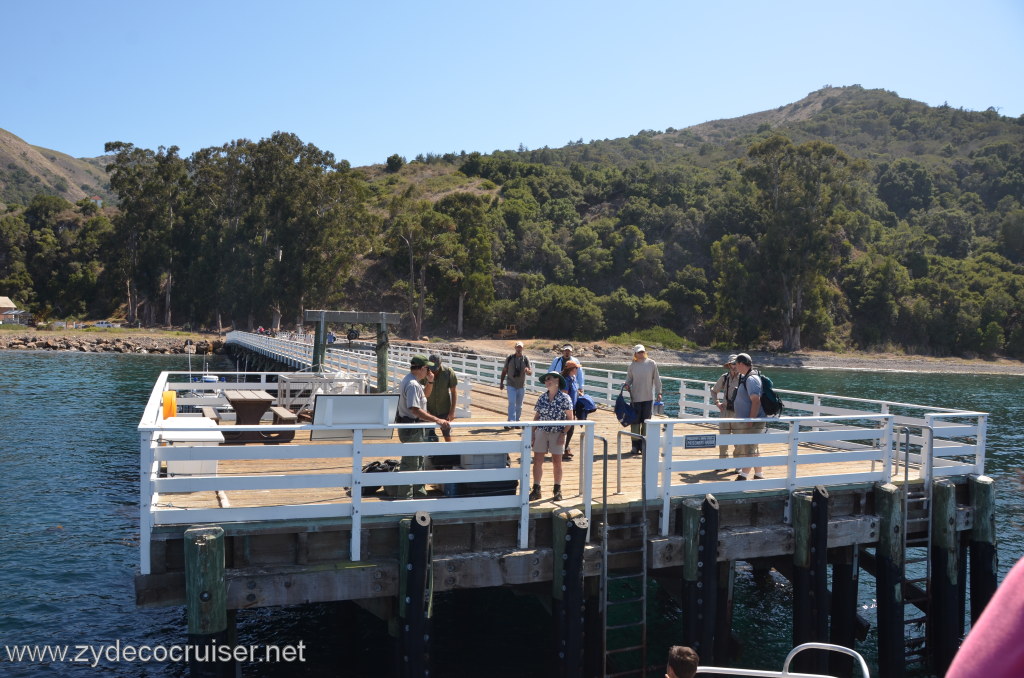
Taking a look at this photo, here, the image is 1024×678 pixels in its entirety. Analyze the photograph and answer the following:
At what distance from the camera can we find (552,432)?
951 centimetres

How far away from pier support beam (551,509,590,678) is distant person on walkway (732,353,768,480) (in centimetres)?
349

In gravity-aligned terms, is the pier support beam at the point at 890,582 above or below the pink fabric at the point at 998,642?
below

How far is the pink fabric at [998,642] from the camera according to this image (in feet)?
3.41

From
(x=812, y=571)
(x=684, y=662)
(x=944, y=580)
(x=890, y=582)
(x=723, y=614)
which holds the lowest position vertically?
(x=723, y=614)

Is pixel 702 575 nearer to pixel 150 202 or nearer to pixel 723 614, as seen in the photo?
→ pixel 723 614

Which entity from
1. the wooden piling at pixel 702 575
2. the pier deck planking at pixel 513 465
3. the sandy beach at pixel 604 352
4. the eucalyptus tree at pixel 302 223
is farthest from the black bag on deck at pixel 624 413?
the eucalyptus tree at pixel 302 223

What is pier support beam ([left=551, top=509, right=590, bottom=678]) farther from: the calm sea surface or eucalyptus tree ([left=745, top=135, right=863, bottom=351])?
eucalyptus tree ([left=745, top=135, right=863, bottom=351])

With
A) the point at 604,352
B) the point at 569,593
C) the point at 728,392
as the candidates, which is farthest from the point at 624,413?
the point at 604,352

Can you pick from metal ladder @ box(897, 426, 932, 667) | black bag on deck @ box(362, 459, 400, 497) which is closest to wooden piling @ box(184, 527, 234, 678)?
black bag on deck @ box(362, 459, 400, 497)

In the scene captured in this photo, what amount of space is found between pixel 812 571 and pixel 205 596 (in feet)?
22.0

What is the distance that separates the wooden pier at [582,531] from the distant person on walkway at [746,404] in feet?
1.27

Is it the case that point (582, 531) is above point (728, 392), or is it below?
below

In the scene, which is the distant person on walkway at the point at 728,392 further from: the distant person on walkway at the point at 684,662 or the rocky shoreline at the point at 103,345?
the rocky shoreline at the point at 103,345

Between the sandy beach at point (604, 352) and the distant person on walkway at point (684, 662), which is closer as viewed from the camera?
the distant person on walkway at point (684, 662)
